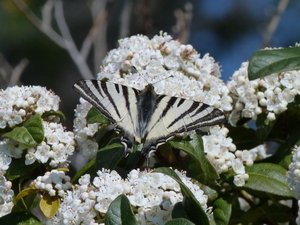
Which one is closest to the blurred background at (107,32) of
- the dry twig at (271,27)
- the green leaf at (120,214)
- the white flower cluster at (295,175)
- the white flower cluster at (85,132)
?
the dry twig at (271,27)

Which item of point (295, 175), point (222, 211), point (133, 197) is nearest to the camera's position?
point (133, 197)

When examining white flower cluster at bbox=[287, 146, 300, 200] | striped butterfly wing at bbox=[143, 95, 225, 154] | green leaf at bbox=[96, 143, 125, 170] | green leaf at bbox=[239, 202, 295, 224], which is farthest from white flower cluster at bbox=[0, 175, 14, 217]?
white flower cluster at bbox=[287, 146, 300, 200]

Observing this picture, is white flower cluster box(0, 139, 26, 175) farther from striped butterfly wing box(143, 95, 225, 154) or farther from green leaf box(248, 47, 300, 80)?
green leaf box(248, 47, 300, 80)

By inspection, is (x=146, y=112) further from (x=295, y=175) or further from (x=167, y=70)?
(x=295, y=175)

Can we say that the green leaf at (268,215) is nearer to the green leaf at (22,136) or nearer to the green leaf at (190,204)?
the green leaf at (190,204)

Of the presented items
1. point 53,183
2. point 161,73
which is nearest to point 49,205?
point 53,183

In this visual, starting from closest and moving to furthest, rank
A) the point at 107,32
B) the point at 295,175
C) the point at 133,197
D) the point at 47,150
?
the point at 133,197 → the point at 295,175 → the point at 47,150 → the point at 107,32

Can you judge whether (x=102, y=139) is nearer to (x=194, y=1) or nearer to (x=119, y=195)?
(x=119, y=195)
